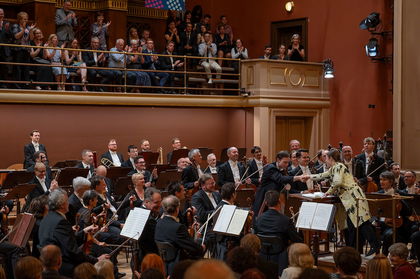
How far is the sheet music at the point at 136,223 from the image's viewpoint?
718 centimetres

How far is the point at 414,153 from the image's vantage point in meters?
12.7

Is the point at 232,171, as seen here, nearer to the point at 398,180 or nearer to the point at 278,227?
the point at 398,180

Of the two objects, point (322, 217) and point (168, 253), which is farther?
point (322, 217)

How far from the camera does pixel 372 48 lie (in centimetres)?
1552

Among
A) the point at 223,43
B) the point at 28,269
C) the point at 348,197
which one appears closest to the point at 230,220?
the point at 348,197

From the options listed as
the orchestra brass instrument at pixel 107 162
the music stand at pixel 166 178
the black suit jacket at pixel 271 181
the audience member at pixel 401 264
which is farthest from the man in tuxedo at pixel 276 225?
the orchestra brass instrument at pixel 107 162

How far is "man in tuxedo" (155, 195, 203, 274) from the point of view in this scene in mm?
7059

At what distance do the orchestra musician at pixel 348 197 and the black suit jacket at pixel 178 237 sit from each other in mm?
2256

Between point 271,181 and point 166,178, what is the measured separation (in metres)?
1.79

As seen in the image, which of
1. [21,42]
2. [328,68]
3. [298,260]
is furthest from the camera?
[328,68]

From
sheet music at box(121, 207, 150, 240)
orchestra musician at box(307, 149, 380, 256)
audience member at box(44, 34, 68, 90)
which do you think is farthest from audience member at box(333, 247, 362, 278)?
audience member at box(44, 34, 68, 90)

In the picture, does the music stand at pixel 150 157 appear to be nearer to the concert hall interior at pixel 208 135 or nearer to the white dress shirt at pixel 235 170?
the concert hall interior at pixel 208 135

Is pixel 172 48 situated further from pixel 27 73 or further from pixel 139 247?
pixel 139 247

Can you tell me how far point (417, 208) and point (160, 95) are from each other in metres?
7.62
